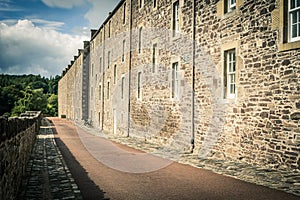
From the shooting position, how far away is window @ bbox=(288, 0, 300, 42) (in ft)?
30.7

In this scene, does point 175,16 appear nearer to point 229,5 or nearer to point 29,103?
point 229,5

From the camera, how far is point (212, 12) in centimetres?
1306

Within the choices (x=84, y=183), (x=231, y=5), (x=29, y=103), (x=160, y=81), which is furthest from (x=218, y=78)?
(x=29, y=103)

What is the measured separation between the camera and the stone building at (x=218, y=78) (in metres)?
9.57

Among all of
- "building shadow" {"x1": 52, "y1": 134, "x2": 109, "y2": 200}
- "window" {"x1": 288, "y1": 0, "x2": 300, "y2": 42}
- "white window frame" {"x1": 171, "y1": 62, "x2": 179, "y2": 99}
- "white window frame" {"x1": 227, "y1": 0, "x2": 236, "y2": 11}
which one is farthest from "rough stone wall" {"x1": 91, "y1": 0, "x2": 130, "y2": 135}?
"window" {"x1": 288, "y1": 0, "x2": 300, "y2": 42}

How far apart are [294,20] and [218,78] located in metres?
3.70

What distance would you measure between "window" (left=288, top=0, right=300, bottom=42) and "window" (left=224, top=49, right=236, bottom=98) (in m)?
2.69

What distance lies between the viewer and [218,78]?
12.6 meters

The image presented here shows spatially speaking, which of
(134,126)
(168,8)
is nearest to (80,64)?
(134,126)

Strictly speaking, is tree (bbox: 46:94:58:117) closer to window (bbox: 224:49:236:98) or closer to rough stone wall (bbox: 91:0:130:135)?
rough stone wall (bbox: 91:0:130:135)

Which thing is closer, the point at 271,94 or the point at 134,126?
the point at 271,94

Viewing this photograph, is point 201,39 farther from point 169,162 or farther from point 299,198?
point 299,198

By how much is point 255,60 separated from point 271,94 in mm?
1302

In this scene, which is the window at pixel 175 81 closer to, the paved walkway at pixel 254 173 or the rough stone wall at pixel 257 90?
the rough stone wall at pixel 257 90
